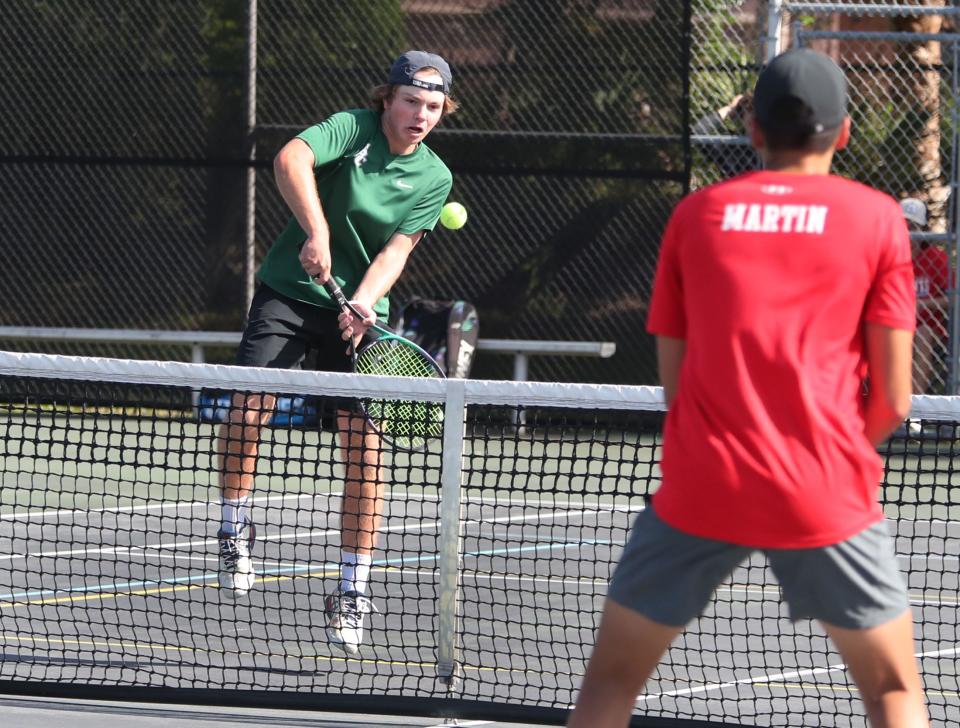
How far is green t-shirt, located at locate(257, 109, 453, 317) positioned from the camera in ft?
16.5

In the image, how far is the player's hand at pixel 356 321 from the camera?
16.1ft

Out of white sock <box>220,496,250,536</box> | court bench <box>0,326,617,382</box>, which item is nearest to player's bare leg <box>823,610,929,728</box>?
white sock <box>220,496,250,536</box>

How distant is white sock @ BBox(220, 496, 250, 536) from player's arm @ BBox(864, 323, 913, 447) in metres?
2.63

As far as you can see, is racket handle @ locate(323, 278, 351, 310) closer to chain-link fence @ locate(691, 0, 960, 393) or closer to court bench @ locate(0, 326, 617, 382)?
chain-link fence @ locate(691, 0, 960, 393)

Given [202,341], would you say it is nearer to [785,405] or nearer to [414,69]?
[414,69]

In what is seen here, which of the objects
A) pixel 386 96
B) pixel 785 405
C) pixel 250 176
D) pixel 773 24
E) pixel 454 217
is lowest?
pixel 785 405

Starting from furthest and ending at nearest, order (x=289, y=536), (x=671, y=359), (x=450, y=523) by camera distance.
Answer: (x=289, y=536)
(x=450, y=523)
(x=671, y=359)

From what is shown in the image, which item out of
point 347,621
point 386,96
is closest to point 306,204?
point 386,96

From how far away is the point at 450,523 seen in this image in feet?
13.9

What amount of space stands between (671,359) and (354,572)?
2.17 meters

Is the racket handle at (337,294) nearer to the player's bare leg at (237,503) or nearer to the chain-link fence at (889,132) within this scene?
the player's bare leg at (237,503)

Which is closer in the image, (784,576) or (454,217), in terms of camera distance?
(784,576)

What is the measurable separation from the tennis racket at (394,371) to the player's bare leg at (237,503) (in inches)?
12.4

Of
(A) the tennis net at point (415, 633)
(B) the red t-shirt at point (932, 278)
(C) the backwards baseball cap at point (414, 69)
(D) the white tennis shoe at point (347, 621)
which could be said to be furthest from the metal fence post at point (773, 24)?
(D) the white tennis shoe at point (347, 621)
